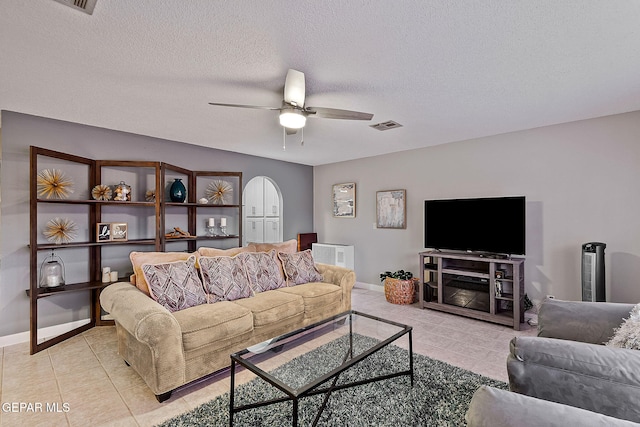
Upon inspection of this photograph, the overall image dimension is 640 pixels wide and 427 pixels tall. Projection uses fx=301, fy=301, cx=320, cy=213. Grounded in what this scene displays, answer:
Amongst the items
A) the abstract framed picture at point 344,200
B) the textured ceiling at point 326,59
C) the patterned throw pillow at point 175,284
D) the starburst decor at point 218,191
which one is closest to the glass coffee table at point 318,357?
the patterned throw pillow at point 175,284

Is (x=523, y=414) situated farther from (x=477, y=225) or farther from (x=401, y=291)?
(x=401, y=291)

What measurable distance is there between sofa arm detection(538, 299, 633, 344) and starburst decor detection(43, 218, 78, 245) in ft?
14.9

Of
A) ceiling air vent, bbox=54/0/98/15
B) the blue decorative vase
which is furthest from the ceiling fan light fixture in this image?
the blue decorative vase

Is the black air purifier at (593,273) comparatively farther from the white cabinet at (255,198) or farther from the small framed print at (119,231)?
the white cabinet at (255,198)

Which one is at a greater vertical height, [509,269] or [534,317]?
[509,269]

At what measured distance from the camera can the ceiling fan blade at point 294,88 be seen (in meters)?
2.15

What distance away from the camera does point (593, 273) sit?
9.97 ft

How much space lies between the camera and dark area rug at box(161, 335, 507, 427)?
1.88m

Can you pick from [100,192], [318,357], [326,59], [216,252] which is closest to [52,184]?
[100,192]

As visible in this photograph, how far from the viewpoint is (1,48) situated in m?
1.93

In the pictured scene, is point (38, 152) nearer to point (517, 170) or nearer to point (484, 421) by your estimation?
point (484, 421)

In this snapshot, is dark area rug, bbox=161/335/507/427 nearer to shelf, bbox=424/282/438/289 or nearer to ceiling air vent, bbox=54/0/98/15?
shelf, bbox=424/282/438/289

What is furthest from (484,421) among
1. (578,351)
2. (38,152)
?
(38,152)

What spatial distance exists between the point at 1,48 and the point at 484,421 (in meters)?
3.21
